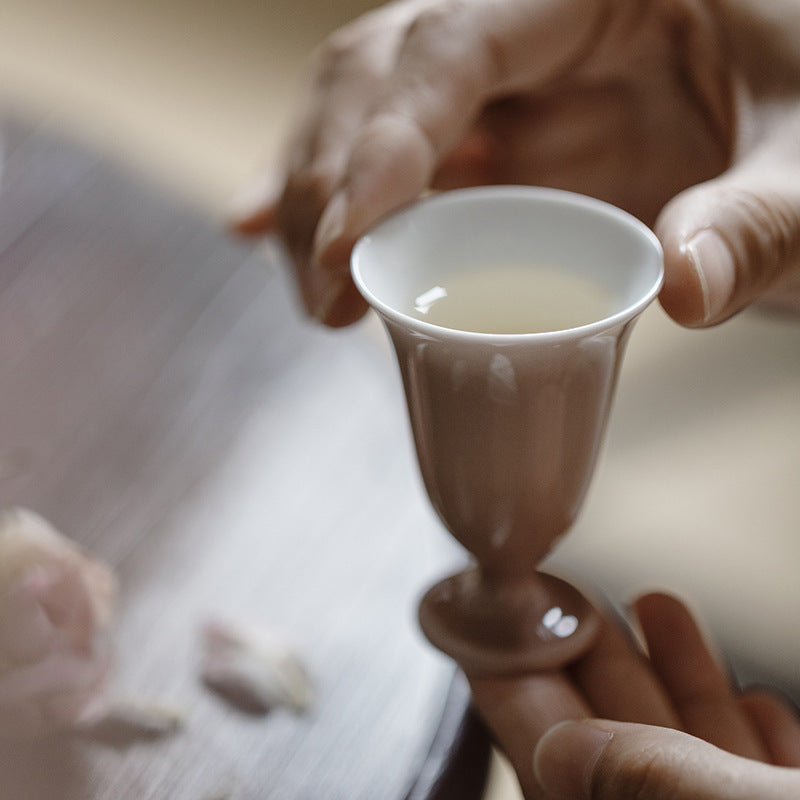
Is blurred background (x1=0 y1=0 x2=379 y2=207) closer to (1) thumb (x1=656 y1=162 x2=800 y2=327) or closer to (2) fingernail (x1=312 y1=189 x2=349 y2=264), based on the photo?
(2) fingernail (x1=312 y1=189 x2=349 y2=264)

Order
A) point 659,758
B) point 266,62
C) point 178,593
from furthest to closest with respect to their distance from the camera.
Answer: point 266,62, point 178,593, point 659,758

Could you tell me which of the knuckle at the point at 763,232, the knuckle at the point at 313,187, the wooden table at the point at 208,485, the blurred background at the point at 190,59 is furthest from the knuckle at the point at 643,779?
the blurred background at the point at 190,59

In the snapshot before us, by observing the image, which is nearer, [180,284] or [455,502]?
[455,502]

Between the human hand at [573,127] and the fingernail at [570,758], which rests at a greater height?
the human hand at [573,127]

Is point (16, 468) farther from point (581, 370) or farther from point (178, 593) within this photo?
point (581, 370)

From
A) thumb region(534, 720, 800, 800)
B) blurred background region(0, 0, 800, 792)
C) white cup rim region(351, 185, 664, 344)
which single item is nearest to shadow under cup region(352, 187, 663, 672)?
white cup rim region(351, 185, 664, 344)

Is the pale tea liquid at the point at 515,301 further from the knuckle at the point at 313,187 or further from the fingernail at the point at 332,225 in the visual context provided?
the knuckle at the point at 313,187

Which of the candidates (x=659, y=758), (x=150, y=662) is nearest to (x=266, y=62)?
(x=150, y=662)
